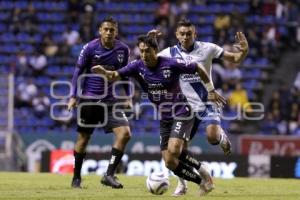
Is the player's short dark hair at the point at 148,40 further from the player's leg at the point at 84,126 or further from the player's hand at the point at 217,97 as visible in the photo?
the player's leg at the point at 84,126

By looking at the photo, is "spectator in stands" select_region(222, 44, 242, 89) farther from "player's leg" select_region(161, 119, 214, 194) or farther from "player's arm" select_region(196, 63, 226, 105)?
"player's arm" select_region(196, 63, 226, 105)

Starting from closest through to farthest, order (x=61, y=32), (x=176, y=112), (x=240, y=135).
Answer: (x=176, y=112), (x=240, y=135), (x=61, y=32)

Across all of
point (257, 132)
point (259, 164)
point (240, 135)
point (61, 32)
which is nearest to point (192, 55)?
point (259, 164)

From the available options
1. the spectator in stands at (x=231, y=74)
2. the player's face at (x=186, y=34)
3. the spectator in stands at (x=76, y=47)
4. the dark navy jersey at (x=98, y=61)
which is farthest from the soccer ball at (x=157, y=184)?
the spectator in stands at (x=76, y=47)

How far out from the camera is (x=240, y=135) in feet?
76.7

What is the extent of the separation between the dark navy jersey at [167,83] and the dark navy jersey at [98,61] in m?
1.50

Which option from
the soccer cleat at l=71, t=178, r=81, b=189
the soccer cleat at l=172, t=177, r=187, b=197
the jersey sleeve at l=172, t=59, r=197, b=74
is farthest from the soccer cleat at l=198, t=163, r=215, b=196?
the soccer cleat at l=71, t=178, r=81, b=189

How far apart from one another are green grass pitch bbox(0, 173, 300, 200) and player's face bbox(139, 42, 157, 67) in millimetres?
1835

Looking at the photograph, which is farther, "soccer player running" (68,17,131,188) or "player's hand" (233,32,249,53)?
"soccer player running" (68,17,131,188)

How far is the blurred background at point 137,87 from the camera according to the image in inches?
848

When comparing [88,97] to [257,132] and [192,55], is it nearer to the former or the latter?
[192,55]

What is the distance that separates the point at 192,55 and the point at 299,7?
57.4ft

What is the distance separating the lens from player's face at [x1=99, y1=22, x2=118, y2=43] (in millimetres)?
13164

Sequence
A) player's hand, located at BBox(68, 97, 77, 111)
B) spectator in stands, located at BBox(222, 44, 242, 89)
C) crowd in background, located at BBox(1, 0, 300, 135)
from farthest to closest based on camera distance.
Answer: spectator in stands, located at BBox(222, 44, 242, 89), crowd in background, located at BBox(1, 0, 300, 135), player's hand, located at BBox(68, 97, 77, 111)
